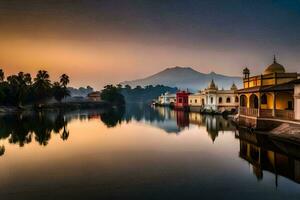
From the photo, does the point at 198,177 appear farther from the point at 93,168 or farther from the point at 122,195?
the point at 93,168

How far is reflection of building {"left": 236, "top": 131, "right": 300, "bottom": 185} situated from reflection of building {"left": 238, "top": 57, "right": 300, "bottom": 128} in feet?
14.0

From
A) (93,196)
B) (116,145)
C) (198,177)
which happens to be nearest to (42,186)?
(93,196)

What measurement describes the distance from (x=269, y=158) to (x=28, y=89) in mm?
89535

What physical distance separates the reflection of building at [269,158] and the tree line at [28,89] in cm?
6824

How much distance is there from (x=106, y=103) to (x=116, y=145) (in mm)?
119197

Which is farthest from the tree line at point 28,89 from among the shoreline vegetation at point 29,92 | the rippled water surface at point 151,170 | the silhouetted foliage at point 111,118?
the rippled water surface at point 151,170


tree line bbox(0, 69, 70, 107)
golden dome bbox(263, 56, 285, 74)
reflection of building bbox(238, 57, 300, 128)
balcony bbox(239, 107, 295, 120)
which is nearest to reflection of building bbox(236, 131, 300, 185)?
balcony bbox(239, 107, 295, 120)

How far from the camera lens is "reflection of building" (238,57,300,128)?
93.9 feet

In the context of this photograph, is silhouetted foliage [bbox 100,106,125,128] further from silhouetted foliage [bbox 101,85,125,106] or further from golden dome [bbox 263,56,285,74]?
silhouetted foliage [bbox 101,85,125,106]

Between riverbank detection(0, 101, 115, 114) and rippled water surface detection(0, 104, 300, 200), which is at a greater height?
riverbank detection(0, 101, 115, 114)

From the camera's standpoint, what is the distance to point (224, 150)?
962 inches

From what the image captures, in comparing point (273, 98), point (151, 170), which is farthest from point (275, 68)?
point (151, 170)

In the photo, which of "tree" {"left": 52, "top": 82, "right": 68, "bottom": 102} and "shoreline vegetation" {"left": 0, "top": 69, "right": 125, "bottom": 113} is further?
"tree" {"left": 52, "top": 82, "right": 68, "bottom": 102}

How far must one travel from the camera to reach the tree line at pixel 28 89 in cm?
8212
